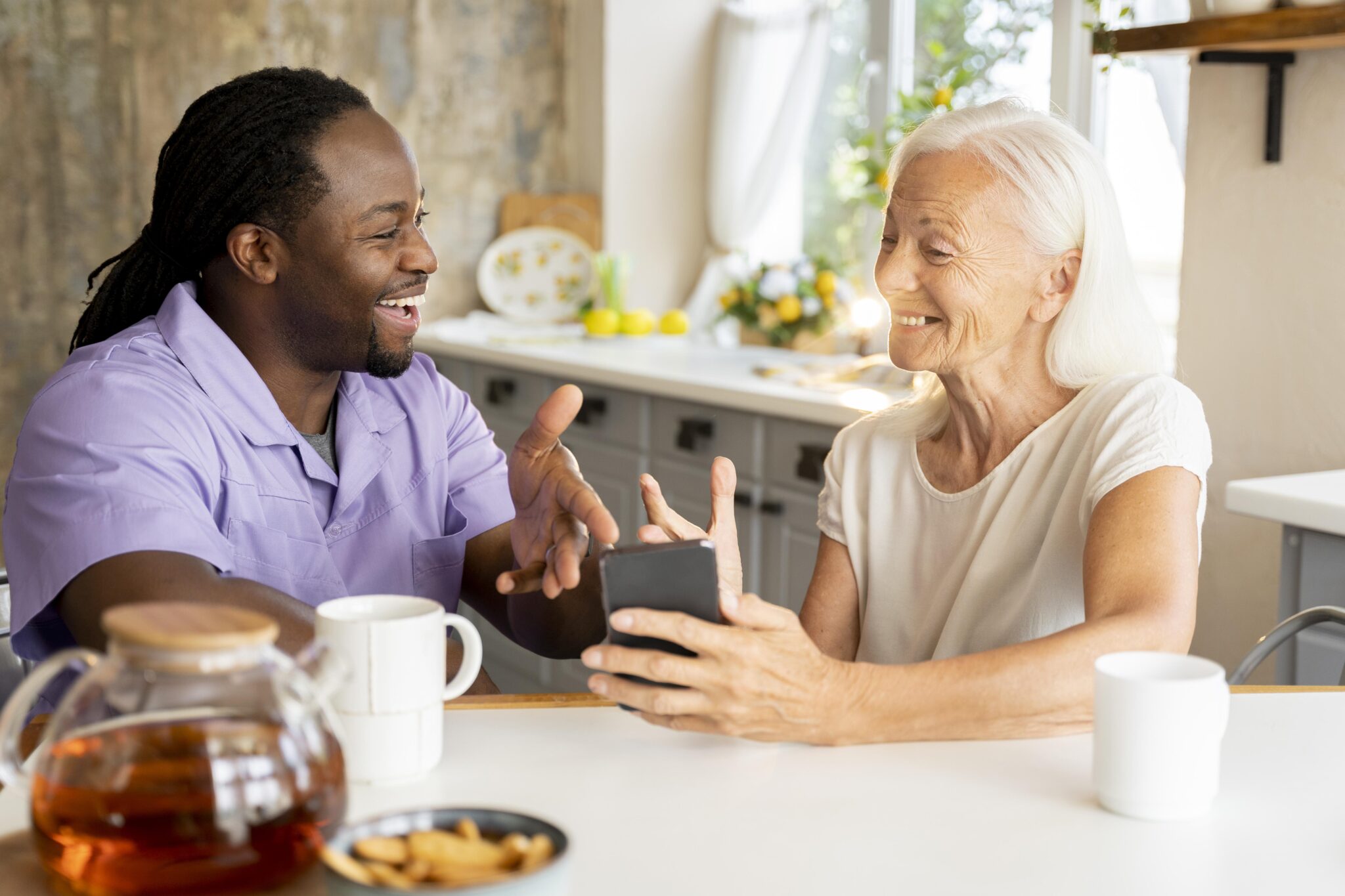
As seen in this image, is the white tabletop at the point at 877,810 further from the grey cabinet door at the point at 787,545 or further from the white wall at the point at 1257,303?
the grey cabinet door at the point at 787,545

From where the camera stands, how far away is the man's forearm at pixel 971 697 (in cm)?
110

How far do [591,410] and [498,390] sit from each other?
1.51 ft

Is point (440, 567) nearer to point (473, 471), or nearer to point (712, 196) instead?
point (473, 471)

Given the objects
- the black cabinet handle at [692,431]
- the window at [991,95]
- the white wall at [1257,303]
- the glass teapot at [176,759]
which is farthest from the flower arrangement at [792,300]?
the glass teapot at [176,759]

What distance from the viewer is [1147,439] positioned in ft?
4.56

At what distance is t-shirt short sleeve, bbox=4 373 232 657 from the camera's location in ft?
4.30

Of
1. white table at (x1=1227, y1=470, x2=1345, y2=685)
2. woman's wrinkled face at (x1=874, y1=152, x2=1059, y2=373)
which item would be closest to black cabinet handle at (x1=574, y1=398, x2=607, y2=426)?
white table at (x1=1227, y1=470, x2=1345, y2=685)

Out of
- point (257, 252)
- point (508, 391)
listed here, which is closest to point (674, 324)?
point (508, 391)

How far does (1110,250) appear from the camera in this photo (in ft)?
4.99

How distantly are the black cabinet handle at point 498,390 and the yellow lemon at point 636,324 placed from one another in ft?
1.58

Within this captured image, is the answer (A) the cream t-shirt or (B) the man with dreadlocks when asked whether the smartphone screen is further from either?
(A) the cream t-shirt

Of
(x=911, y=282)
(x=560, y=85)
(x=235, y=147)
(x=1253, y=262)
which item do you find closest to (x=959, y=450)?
(x=911, y=282)

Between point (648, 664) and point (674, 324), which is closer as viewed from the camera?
point (648, 664)

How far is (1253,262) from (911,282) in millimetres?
1121
